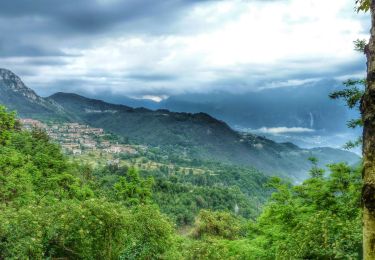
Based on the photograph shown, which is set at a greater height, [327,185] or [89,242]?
[327,185]

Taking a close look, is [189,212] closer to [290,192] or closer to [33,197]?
[33,197]

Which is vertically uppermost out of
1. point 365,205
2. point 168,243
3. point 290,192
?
point 365,205

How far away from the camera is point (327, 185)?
Result: 18.2 meters

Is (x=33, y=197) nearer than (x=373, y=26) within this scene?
No

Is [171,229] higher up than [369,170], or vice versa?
[369,170]

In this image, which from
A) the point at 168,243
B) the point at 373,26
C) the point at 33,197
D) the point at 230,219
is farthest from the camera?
the point at 230,219

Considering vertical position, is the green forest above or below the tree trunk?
below

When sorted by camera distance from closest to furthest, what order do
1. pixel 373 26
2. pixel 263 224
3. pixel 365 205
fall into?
pixel 365 205 → pixel 373 26 → pixel 263 224

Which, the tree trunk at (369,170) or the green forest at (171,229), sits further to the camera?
the green forest at (171,229)

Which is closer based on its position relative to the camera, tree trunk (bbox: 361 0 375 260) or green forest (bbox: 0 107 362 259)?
tree trunk (bbox: 361 0 375 260)

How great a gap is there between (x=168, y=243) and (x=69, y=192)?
23273mm

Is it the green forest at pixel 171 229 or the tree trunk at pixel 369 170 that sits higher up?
the tree trunk at pixel 369 170

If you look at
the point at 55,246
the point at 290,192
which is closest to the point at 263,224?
the point at 290,192

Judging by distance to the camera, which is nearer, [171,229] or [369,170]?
[369,170]
